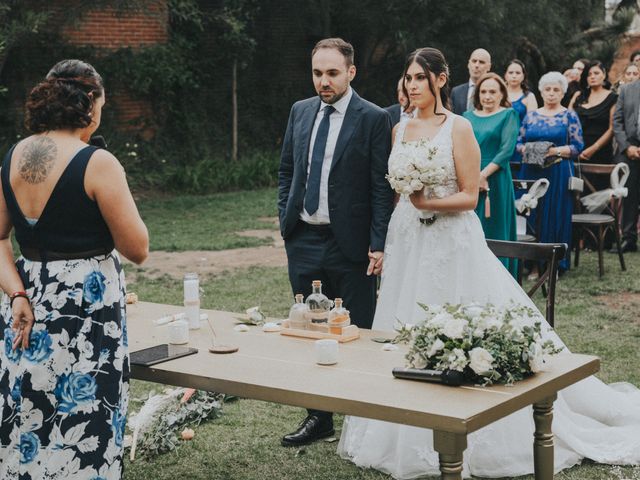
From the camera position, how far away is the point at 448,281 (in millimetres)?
5059

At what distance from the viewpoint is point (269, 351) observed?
4219mm

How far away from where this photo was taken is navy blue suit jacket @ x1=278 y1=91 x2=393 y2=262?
5195 mm

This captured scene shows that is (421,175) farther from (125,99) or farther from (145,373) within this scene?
(125,99)

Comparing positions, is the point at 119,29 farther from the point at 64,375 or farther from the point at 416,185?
the point at 64,375

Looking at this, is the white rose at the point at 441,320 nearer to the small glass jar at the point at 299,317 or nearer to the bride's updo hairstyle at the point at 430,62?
the small glass jar at the point at 299,317

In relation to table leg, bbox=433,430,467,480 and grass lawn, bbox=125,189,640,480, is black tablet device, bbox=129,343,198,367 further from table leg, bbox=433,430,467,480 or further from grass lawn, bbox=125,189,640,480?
table leg, bbox=433,430,467,480

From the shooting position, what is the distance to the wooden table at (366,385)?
3.31 metres

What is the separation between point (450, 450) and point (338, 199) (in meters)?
2.16

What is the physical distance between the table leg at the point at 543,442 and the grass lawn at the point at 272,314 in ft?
2.38

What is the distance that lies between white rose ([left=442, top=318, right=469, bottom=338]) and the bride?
50.8 inches

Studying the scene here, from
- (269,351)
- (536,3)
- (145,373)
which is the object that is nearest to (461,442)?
(269,351)

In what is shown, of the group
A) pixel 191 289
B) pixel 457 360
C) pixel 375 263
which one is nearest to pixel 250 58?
pixel 375 263

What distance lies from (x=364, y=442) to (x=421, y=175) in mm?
1465

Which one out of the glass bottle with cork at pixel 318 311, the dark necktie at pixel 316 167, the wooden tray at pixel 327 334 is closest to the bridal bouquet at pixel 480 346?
the wooden tray at pixel 327 334
